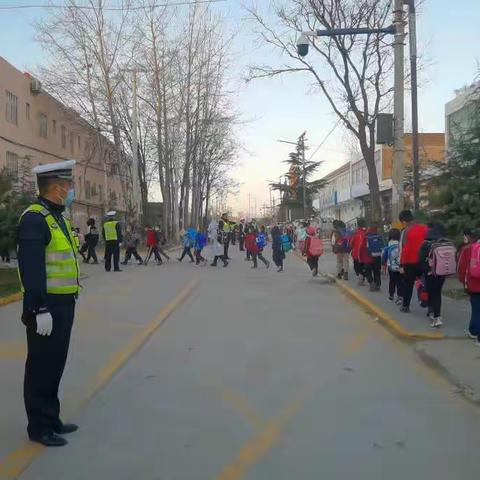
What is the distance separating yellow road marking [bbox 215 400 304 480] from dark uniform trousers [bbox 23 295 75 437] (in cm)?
142

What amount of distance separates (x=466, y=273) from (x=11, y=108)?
97.2ft

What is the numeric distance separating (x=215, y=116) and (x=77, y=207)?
11335 mm

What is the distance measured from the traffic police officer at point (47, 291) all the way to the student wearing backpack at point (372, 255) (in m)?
9.40

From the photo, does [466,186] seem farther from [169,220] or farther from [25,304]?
[169,220]

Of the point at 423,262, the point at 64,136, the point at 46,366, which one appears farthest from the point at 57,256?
the point at 64,136

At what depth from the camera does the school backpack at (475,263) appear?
25.9 feet

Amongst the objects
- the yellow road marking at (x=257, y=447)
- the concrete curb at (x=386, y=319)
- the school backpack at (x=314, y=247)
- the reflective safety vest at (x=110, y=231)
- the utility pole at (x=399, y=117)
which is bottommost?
the yellow road marking at (x=257, y=447)

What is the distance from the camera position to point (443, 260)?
8.93m

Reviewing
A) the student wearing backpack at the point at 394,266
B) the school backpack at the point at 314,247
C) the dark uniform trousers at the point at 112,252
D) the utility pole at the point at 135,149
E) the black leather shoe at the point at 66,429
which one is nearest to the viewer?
the black leather shoe at the point at 66,429

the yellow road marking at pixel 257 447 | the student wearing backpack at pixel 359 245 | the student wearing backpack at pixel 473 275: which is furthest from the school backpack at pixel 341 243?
the yellow road marking at pixel 257 447

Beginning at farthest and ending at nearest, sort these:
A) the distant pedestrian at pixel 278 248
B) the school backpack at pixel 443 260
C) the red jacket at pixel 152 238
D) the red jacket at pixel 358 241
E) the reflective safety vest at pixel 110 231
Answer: the red jacket at pixel 152 238
the distant pedestrian at pixel 278 248
the reflective safety vest at pixel 110 231
the red jacket at pixel 358 241
the school backpack at pixel 443 260

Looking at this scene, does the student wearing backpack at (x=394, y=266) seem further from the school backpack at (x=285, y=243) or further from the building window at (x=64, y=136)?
the building window at (x=64, y=136)

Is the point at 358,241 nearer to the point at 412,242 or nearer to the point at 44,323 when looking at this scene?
the point at 412,242

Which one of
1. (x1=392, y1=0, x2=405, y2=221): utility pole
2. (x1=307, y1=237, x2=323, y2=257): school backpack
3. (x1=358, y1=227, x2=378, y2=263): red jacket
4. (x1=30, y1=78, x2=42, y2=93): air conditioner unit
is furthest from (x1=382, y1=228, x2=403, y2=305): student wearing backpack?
(x1=30, y1=78, x2=42, y2=93): air conditioner unit
